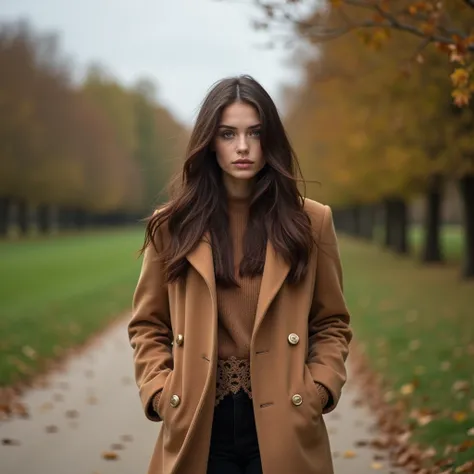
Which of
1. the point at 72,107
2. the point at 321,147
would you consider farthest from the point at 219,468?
the point at 72,107

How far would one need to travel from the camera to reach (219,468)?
3.16 meters

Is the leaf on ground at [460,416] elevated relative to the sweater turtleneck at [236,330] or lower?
lower

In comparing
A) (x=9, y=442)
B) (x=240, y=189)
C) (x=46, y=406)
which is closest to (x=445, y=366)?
(x=46, y=406)

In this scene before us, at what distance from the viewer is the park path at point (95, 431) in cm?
649

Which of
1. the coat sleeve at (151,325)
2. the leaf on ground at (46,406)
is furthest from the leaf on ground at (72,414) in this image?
the coat sleeve at (151,325)

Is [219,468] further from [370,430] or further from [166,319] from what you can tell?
[370,430]

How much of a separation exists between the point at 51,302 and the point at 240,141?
1584 cm

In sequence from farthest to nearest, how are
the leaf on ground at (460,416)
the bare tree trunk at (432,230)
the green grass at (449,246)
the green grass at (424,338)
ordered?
the green grass at (449,246), the bare tree trunk at (432,230), the green grass at (424,338), the leaf on ground at (460,416)

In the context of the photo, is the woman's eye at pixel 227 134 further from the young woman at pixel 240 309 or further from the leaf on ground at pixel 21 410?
the leaf on ground at pixel 21 410

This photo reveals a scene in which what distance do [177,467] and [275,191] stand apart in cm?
103

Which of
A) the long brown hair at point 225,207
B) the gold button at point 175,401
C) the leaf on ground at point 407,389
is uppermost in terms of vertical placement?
the long brown hair at point 225,207

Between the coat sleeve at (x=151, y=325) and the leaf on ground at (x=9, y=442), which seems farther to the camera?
the leaf on ground at (x=9, y=442)

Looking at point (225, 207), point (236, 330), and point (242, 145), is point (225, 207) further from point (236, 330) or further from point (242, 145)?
point (236, 330)

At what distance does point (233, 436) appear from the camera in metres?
3.17
